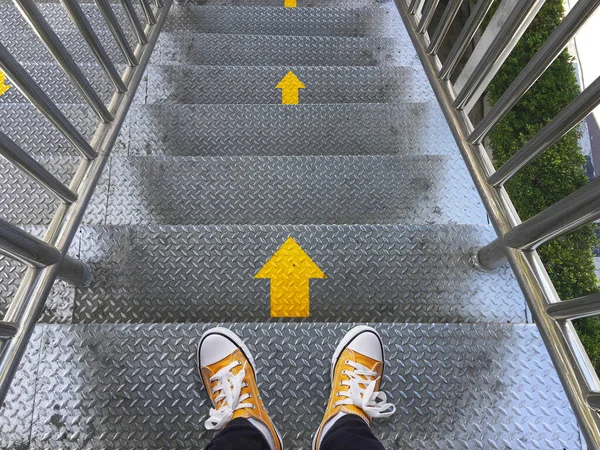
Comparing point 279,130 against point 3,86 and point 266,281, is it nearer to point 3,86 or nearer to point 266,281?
point 266,281

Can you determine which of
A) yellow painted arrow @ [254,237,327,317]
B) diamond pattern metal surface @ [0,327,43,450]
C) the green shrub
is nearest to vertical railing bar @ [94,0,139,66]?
yellow painted arrow @ [254,237,327,317]

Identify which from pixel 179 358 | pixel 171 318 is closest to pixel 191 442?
→ pixel 179 358

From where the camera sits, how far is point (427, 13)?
6.13 feet

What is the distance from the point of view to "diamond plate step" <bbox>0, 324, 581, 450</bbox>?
143 cm

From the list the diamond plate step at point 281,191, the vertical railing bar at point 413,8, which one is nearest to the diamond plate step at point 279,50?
the vertical railing bar at point 413,8

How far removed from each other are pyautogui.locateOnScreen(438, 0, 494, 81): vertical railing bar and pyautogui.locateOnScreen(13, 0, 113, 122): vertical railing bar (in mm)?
1289

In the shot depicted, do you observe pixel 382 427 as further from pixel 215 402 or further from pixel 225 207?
pixel 225 207

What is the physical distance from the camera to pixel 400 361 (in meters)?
1.56

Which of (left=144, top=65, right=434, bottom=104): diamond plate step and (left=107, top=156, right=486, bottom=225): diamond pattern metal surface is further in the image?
(left=144, top=65, right=434, bottom=104): diamond plate step

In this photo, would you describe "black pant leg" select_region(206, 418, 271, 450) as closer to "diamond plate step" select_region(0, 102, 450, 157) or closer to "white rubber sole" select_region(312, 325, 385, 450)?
"white rubber sole" select_region(312, 325, 385, 450)

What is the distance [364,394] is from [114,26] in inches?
63.0

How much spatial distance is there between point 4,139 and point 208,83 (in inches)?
61.7

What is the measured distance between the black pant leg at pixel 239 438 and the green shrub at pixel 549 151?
13.5 ft

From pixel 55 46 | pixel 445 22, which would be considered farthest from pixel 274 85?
pixel 55 46
